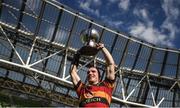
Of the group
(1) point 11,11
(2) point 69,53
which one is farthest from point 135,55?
(1) point 11,11

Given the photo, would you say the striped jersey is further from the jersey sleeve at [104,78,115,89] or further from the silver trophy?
the silver trophy

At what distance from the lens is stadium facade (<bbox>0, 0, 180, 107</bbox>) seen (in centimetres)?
2455

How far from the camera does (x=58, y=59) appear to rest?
26.9 meters

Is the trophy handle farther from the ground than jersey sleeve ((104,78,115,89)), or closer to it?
farther from the ground

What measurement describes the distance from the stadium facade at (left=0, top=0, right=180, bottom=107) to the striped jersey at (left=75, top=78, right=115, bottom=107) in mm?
16122

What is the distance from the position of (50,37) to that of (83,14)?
261 centimetres

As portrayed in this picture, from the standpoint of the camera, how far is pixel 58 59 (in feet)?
88.2

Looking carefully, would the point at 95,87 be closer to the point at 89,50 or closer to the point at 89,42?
the point at 89,50

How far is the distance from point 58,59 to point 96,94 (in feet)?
67.0

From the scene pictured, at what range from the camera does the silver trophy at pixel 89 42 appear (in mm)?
7426

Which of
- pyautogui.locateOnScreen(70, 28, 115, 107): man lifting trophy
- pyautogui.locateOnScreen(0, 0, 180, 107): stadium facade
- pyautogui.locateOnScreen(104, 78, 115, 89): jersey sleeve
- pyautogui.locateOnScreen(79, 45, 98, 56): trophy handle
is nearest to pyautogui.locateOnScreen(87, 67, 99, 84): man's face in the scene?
pyautogui.locateOnScreen(70, 28, 115, 107): man lifting trophy

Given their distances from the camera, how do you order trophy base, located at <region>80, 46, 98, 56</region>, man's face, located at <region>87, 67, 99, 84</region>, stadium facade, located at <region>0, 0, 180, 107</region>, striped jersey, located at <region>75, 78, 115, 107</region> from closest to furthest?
striped jersey, located at <region>75, 78, 115, 107</region> → man's face, located at <region>87, 67, 99, 84</region> → trophy base, located at <region>80, 46, 98, 56</region> → stadium facade, located at <region>0, 0, 180, 107</region>

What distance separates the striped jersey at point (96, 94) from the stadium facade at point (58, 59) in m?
16.1

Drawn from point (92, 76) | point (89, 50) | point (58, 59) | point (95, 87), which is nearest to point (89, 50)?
point (89, 50)
